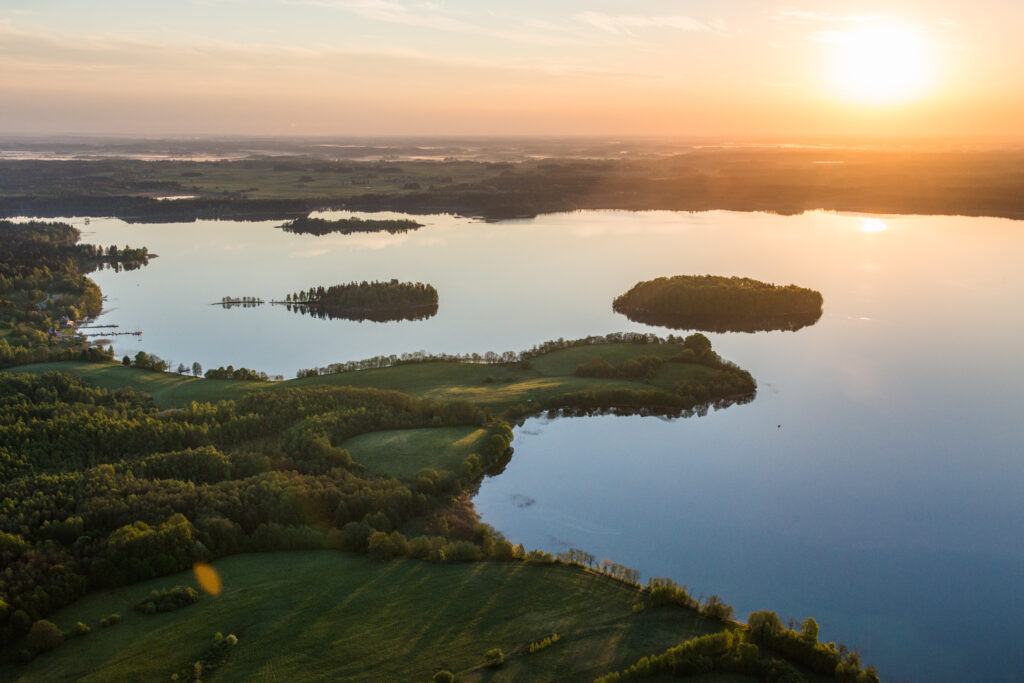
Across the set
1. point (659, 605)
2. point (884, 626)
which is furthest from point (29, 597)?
point (884, 626)

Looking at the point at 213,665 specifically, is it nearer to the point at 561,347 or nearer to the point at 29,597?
the point at 29,597

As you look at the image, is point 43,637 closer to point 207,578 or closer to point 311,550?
point 207,578

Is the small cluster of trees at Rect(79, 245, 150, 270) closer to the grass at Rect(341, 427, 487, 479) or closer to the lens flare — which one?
the grass at Rect(341, 427, 487, 479)

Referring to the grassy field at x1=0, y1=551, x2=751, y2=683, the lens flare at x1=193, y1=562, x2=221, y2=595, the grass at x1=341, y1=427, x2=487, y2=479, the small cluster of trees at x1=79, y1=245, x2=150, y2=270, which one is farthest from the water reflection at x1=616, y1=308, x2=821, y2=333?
the small cluster of trees at x1=79, y1=245, x2=150, y2=270

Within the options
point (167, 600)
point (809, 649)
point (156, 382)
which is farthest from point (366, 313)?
point (809, 649)

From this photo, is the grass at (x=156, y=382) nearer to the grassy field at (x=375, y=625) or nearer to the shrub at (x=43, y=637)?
the grassy field at (x=375, y=625)

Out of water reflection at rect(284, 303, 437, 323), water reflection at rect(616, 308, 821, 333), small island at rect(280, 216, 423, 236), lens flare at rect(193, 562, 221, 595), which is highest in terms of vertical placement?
small island at rect(280, 216, 423, 236)
